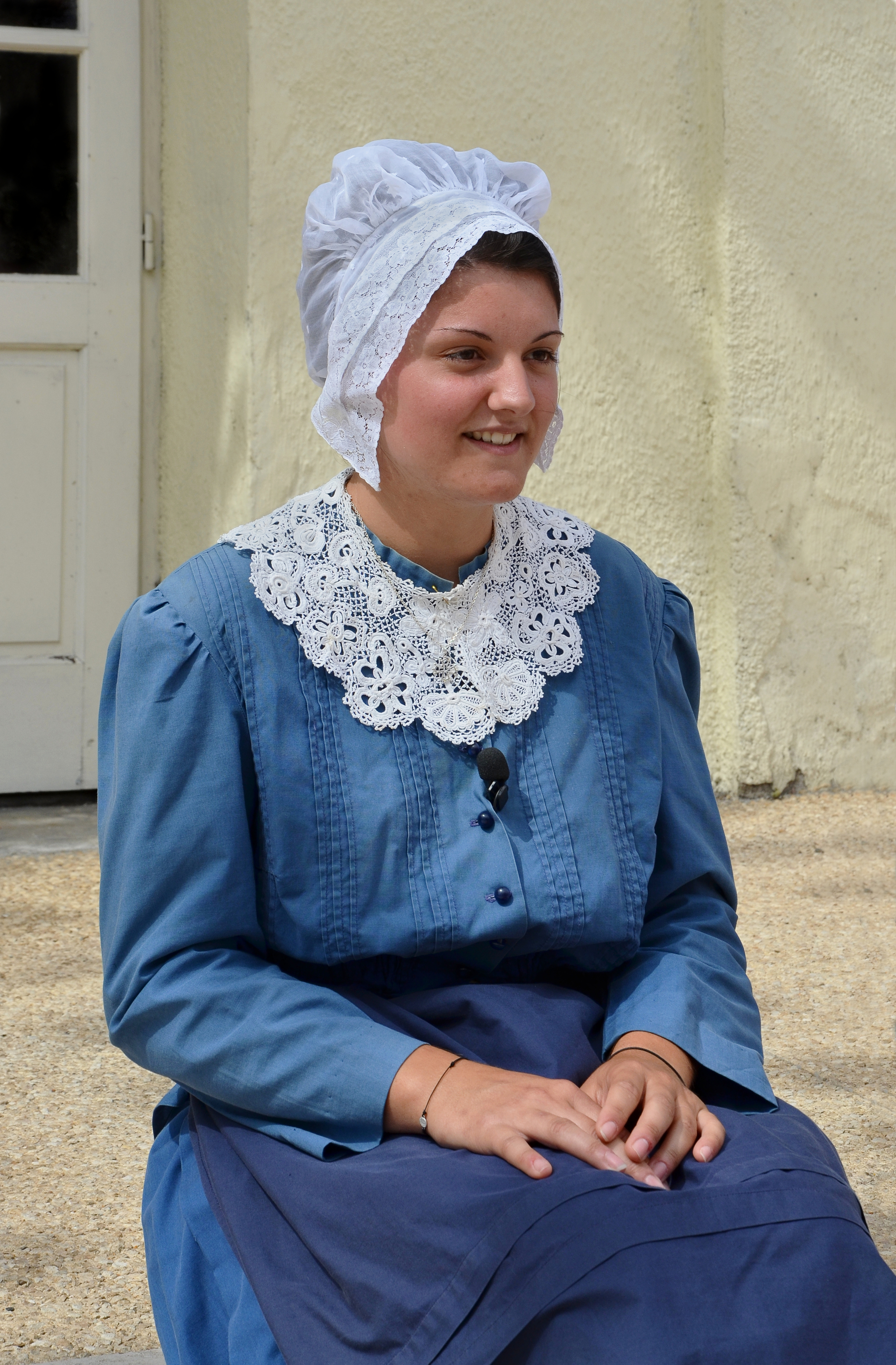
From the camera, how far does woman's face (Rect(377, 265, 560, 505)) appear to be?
1578 millimetres

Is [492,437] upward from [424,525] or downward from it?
upward

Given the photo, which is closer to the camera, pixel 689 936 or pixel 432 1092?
pixel 432 1092

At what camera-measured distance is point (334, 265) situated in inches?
67.6

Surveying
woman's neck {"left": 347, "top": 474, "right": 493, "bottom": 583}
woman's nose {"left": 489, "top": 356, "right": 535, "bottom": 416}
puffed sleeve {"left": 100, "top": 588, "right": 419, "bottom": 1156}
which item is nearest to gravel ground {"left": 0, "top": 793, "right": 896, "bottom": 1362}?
puffed sleeve {"left": 100, "top": 588, "right": 419, "bottom": 1156}

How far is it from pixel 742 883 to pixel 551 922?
283 cm

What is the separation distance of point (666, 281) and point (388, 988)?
12.2ft

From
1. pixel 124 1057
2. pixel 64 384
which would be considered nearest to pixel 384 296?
pixel 124 1057

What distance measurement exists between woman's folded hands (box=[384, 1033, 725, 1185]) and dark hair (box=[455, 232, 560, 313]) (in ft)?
2.77

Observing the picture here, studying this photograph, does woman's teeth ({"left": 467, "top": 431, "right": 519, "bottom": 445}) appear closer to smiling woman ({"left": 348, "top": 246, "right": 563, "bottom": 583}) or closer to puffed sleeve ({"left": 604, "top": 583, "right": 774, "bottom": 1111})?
smiling woman ({"left": 348, "top": 246, "right": 563, "bottom": 583})

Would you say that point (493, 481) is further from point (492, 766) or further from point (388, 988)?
point (388, 988)

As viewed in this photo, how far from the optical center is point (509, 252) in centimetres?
158

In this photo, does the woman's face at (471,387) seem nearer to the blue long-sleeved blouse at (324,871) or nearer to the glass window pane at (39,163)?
the blue long-sleeved blouse at (324,871)

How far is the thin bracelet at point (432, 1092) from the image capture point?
4.57ft

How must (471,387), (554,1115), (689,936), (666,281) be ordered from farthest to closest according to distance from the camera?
(666,281) → (689,936) → (471,387) → (554,1115)
